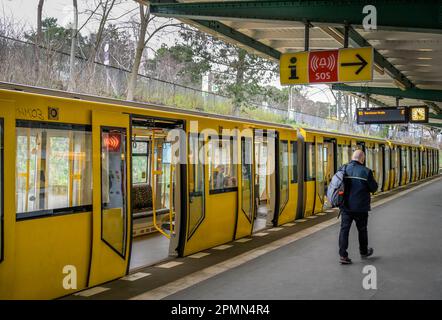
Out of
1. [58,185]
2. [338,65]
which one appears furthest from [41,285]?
[338,65]

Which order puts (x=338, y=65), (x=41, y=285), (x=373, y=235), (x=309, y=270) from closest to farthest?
(x=41, y=285) < (x=309, y=270) < (x=338, y=65) < (x=373, y=235)

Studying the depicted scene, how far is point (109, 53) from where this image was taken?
84.5 ft

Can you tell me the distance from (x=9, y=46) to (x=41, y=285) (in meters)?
9.92

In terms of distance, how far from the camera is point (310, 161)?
520 inches

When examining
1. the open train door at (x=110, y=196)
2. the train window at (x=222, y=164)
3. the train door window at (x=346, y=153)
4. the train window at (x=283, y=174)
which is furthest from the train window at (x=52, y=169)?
the train door window at (x=346, y=153)

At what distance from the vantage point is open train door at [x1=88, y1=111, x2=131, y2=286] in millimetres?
6105

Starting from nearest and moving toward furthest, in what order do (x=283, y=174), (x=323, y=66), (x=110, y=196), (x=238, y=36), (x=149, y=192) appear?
1. (x=110, y=196)
2. (x=323, y=66)
3. (x=149, y=192)
4. (x=283, y=174)
5. (x=238, y=36)

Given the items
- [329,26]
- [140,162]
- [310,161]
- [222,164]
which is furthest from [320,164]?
[222,164]

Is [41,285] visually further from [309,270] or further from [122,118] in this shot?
[309,270]

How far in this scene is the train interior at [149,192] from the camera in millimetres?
8703

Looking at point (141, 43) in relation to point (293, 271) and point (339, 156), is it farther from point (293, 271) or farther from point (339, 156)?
point (293, 271)

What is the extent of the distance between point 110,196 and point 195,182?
211cm

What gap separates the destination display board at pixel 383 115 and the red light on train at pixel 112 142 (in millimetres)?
13706

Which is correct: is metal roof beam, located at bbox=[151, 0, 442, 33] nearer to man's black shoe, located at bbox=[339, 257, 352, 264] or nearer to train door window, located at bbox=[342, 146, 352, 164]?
man's black shoe, located at bbox=[339, 257, 352, 264]
